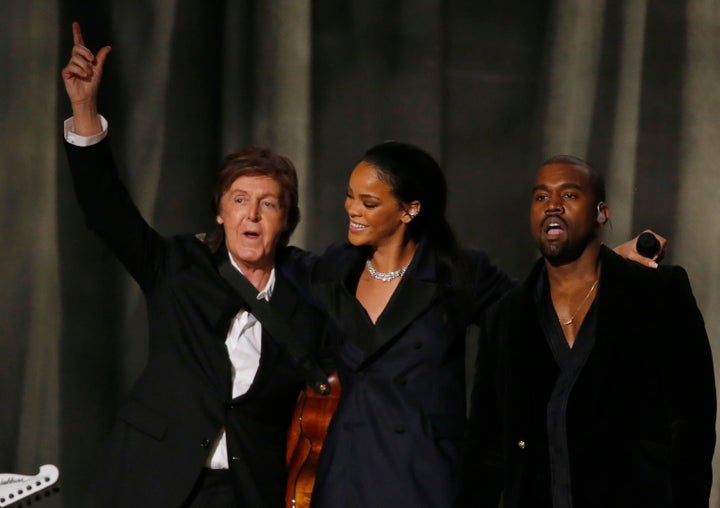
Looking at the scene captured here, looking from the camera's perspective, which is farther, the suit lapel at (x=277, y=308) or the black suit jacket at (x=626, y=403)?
the suit lapel at (x=277, y=308)

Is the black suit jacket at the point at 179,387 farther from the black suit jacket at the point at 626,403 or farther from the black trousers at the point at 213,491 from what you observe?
the black suit jacket at the point at 626,403

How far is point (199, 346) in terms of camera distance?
2.57m

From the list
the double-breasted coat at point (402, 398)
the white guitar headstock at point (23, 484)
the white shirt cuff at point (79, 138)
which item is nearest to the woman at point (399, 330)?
the double-breasted coat at point (402, 398)

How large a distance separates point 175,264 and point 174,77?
0.92 metres

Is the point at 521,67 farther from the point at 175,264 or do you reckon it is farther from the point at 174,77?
the point at 175,264

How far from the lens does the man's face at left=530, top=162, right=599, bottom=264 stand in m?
2.35

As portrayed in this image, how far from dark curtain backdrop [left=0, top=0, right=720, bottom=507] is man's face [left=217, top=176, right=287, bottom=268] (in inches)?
26.3

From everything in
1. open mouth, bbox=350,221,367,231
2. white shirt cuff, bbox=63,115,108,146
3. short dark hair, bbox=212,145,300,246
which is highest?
white shirt cuff, bbox=63,115,108,146

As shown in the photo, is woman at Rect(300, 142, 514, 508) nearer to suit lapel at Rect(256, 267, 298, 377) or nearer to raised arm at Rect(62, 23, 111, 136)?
suit lapel at Rect(256, 267, 298, 377)

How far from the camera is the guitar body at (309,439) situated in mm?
2574

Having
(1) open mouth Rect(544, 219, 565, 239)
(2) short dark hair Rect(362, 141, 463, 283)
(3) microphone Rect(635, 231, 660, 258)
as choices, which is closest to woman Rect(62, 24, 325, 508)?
(2) short dark hair Rect(362, 141, 463, 283)

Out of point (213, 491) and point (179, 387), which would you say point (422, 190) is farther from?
point (213, 491)

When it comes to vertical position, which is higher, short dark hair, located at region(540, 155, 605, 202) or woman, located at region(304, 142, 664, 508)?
short dark hair, located at region(540, 155, 605, 202)

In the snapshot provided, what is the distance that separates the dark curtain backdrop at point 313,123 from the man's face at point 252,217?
67 centimetres
